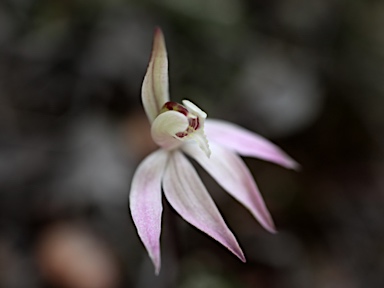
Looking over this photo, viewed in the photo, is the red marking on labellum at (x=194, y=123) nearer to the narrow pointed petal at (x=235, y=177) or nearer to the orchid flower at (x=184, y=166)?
the orchid flower at (x=184, y=166)

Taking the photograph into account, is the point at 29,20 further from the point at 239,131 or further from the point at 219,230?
the point at 219,230

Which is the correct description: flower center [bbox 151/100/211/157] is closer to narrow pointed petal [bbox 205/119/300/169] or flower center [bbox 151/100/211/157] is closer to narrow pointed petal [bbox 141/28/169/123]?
narrow pointed petal [bbox 141/28/169/123]

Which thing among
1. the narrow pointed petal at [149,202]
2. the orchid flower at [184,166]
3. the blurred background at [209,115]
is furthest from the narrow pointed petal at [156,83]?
the blurred background at [209,115]

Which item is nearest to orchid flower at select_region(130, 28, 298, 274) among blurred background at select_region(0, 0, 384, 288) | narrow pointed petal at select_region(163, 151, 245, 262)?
narrow pointed petal at select_region(163, 151, 245, 262)

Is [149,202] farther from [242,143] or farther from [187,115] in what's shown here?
[242,143]

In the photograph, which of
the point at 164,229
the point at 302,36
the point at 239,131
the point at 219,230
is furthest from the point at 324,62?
the point at 219,230
